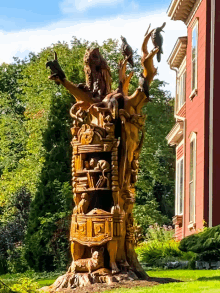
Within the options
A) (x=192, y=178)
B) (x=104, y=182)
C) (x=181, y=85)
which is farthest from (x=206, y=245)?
(x=181, y=85)

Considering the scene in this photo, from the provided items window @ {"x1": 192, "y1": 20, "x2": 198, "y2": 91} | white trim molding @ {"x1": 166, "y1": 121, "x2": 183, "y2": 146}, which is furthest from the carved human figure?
white trim molding @ {"x1": 166, "y1": 121, "x2": 183, "y2": 146}

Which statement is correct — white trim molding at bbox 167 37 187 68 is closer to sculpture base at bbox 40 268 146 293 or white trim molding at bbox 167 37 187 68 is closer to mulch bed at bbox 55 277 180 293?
sculpture base at bbox 40 268 146 293

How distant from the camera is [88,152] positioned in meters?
11.5

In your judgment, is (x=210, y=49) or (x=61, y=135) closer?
(x=210, y=49)

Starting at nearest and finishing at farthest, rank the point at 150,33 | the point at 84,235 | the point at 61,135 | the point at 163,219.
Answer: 1. the point at 84,235
2. the point at 150,33
3. the point at 61,135
4. the point at 163,219

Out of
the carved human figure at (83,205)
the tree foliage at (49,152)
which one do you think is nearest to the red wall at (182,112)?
the tree foliage at (49,152)

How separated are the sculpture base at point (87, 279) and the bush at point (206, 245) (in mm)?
4260

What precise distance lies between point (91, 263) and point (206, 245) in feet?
15.5

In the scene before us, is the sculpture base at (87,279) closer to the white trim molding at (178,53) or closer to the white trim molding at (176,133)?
the white trim molding at (176,133)

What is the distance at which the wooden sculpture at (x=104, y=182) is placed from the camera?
11109mm

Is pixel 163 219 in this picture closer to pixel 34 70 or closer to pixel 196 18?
pixel 34 70

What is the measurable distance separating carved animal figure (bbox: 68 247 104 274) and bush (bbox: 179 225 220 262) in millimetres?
4401

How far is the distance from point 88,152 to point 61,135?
11.1m

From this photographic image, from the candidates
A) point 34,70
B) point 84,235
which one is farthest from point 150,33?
point 34,70
